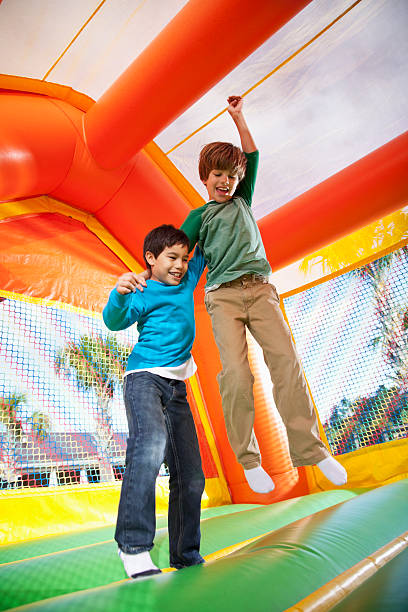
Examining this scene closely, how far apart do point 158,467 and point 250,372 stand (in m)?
0.40

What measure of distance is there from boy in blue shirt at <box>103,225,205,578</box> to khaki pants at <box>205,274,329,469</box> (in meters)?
0.13

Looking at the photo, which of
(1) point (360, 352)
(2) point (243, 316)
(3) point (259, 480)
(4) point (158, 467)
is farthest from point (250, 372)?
(1) point (360, 352)

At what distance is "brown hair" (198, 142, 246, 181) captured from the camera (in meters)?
1.35

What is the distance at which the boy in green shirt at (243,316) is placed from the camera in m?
1.18

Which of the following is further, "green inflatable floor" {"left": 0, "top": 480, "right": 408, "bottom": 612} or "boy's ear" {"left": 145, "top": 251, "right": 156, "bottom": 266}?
"boy's ear" {"left": 145, "top": 251, "right": 156, "bottom": 266}

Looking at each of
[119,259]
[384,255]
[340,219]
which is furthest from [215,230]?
[384,255]

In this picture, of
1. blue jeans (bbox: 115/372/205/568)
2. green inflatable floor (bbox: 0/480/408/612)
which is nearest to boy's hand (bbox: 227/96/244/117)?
blue jeans (bbox: 115/372/205/568)

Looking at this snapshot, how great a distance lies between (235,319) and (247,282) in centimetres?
11

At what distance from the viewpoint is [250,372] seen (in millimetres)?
1230

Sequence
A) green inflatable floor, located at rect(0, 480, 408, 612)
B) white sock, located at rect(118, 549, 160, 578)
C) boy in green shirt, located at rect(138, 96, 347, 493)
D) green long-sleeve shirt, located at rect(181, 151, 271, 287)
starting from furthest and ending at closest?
green long-sleeve shirt, located at rect(181, 151, 271, 287), boy in green shirt, located at rect(138, 96, 347, 493), white sock, located at rect(118, 549, 160, 578), green inflatable floor, located at rect(0, 480, 408, 612)

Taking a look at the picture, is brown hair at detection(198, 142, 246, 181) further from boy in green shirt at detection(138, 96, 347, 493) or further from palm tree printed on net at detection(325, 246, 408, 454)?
palm tree printed on net at detection(325, 246, 408, 454)

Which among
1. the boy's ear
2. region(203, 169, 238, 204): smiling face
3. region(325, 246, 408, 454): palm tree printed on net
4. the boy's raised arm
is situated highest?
the boy's raised arm

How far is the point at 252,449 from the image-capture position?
1.19 metres

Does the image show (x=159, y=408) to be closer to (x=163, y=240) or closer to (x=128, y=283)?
(x=128, y=283)
